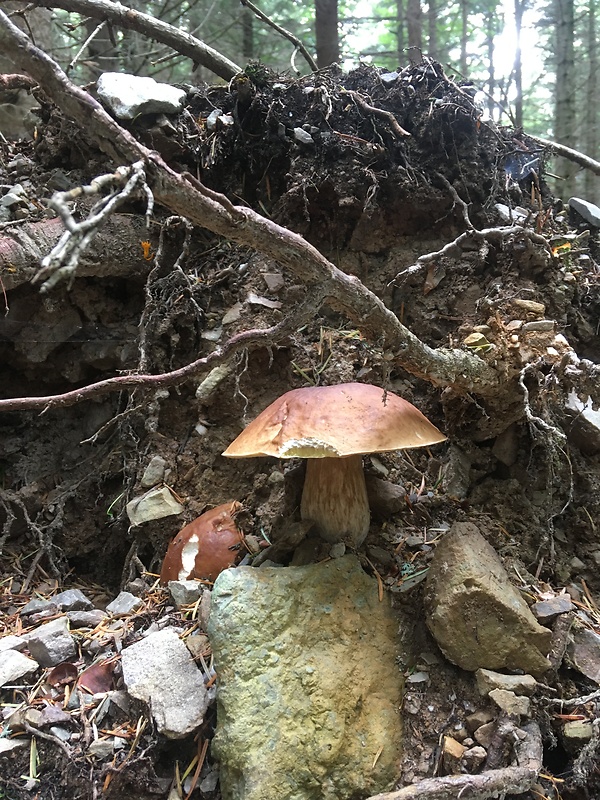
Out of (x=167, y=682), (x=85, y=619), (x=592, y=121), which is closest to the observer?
(x=167, y=682)

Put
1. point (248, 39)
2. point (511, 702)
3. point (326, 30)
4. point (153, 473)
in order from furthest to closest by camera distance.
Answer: point (248, 39) → point (326, 30) → point (153, 473) → point (511, 702)

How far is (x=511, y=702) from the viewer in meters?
1.45

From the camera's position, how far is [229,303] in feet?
8.76

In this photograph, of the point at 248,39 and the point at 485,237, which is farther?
the point at 248,39

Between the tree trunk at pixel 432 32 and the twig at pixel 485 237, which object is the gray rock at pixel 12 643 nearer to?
the twig at pixel 485 237

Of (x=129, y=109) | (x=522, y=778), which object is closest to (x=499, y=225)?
(x=129, y=109)

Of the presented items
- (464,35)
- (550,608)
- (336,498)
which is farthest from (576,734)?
(464,35)

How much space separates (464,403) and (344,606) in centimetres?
103

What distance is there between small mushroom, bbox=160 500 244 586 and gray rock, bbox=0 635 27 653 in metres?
0.54

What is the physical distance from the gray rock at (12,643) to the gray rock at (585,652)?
194cm

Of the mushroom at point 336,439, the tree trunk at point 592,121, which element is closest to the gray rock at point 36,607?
the mushroom at point 336,439

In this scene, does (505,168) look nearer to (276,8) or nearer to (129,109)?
(129,109)

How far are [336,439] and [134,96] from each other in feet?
7.12

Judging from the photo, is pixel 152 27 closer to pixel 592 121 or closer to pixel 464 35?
pixel 592 121
